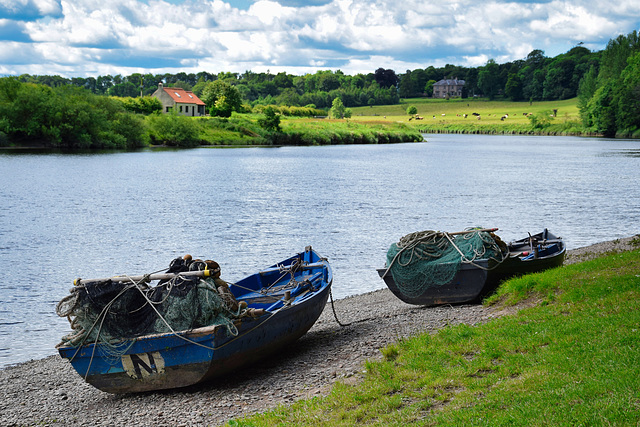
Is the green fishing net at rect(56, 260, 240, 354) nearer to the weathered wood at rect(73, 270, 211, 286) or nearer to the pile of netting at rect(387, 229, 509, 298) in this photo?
the weathered wood at rect(73, 270, 211, 286)

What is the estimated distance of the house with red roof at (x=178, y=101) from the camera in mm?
130375

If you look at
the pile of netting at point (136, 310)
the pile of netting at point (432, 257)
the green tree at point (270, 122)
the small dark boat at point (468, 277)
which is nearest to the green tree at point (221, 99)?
the green tree at point (270, 122)

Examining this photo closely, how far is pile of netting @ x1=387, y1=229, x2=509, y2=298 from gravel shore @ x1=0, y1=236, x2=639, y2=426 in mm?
854

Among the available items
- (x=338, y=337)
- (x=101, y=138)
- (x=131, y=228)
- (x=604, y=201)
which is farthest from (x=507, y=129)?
(x=338, y=337)

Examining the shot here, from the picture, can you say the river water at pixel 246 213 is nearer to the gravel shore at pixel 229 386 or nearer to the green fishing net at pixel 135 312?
the gravel shore at pixel 229 386

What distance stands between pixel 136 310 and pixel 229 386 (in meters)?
2.26

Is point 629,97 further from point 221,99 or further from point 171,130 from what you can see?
point 171,130

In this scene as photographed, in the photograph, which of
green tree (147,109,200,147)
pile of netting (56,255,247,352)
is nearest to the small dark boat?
pile of netting (56,255,247,352)

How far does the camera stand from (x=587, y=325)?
9.49 m

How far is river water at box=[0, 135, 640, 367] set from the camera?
22625 millimetres

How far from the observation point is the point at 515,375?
8.23 m

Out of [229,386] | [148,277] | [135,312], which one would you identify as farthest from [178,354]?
[148,277]

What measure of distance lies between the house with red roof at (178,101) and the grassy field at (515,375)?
124 meters

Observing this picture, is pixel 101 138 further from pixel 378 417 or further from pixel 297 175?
pixel 378 417
